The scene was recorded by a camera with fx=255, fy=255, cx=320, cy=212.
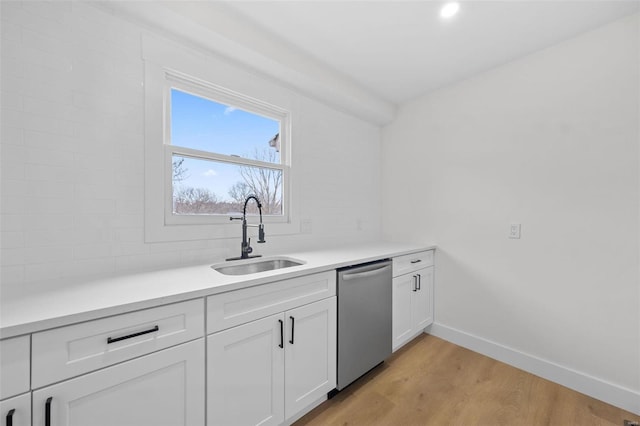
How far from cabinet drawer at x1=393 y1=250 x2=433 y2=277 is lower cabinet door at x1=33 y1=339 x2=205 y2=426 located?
5.02 ft

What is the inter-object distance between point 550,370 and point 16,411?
288cm

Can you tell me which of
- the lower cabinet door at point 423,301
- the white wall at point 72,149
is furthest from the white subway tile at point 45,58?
the lower cabinet door at point 423,301

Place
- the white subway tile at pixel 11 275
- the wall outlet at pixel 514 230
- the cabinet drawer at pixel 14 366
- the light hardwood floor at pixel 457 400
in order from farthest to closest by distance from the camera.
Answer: the wall outlet at pixel 514 230, the light hardwood floor at pixel 457 400, the white subway tile at pixel 11 275, the cabinet drawer at pixel 14 366

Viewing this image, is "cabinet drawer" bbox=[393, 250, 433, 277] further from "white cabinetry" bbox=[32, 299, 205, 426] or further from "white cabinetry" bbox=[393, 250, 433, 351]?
"white cabinetry" bbox=[32, 299, 205, 426]

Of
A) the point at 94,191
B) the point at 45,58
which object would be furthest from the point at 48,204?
the point at 45,58

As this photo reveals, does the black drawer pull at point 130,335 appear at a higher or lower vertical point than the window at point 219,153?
lower

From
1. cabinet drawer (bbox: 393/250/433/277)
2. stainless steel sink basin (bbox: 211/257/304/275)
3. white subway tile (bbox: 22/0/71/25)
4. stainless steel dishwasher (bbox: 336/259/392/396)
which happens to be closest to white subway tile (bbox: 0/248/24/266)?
stainless steel sink basin (bbox: 211/257/304/275)

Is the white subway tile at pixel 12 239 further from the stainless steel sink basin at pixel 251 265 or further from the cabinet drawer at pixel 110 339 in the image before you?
the stainless steel sink basin at pixel 251 265

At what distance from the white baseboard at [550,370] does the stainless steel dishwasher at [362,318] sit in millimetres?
836

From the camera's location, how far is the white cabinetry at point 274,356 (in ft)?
3.80

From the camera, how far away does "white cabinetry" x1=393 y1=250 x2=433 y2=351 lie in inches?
82.9

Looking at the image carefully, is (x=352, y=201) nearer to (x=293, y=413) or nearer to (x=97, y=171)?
(x=293, y=413)

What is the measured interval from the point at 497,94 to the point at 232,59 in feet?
7.13

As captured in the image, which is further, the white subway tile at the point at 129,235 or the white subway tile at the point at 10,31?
the white subway tile at the point at 129,235
